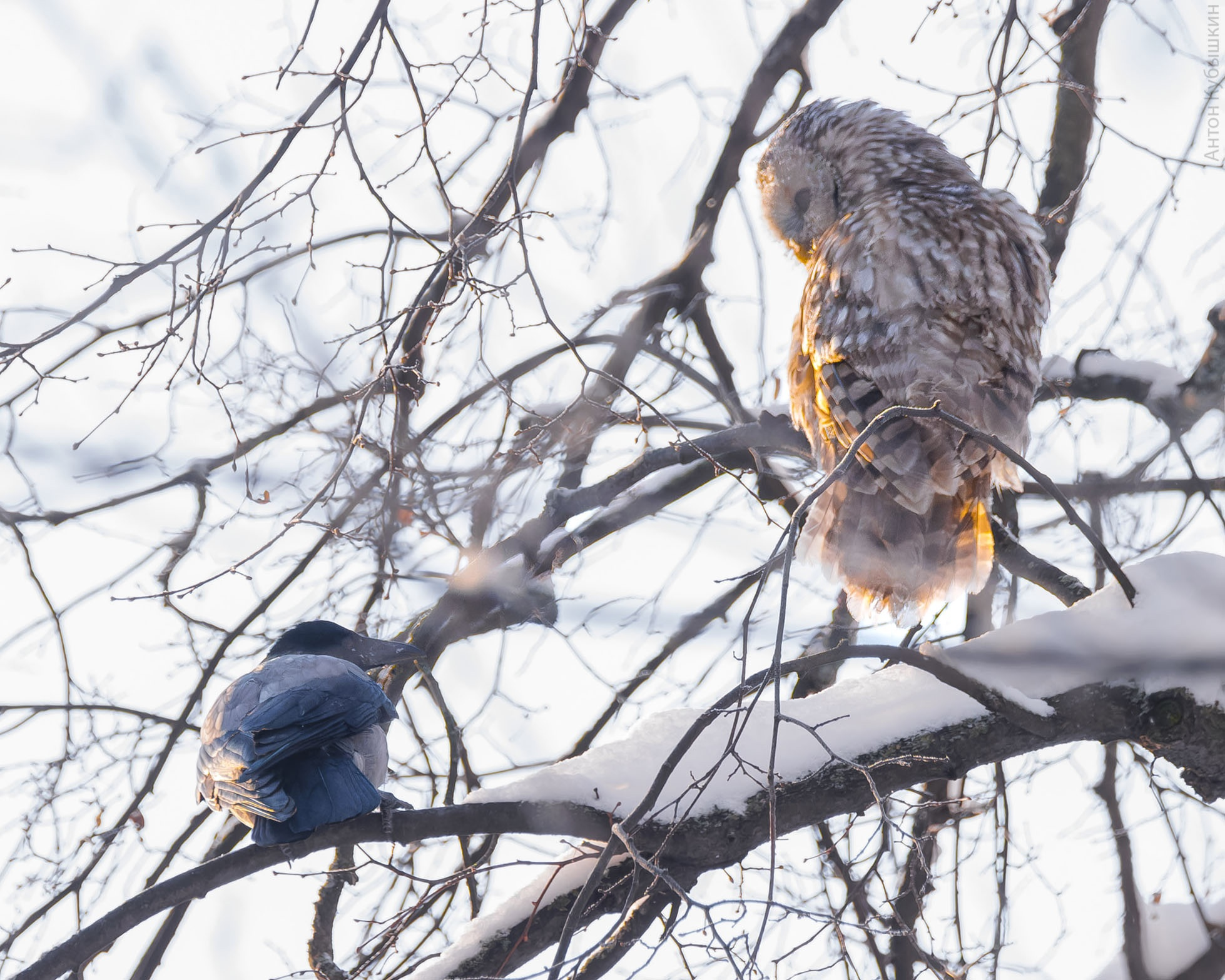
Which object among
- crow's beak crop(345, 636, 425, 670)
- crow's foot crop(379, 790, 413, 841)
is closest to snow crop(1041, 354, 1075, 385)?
crow's beak crop(345, 636, 425, 670)

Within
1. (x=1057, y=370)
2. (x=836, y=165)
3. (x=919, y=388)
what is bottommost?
(x=919, y=388)

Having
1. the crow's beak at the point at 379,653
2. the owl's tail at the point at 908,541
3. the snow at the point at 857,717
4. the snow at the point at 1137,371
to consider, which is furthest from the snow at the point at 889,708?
the snow at the point at 1137,371

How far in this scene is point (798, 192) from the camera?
4.23 metres

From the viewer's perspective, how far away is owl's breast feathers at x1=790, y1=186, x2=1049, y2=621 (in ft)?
9.70

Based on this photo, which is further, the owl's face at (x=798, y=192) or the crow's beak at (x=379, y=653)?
the owl's face at (x=798, y=192)

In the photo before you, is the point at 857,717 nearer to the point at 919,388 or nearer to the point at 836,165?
the point at 919,388

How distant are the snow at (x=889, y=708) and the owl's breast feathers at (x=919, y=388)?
1.63ft

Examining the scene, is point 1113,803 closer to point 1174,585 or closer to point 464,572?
point 1174,585

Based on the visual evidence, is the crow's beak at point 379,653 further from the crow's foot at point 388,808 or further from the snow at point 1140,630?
Result: the snow at point 1140,630

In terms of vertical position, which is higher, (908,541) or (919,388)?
(919,388)

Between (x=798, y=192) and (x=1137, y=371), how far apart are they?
1.37 m

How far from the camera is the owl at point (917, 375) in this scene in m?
2.98

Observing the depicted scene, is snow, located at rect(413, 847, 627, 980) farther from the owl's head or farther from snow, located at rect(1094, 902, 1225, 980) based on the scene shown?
the owl's head

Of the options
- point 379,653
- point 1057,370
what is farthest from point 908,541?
point 379,653
